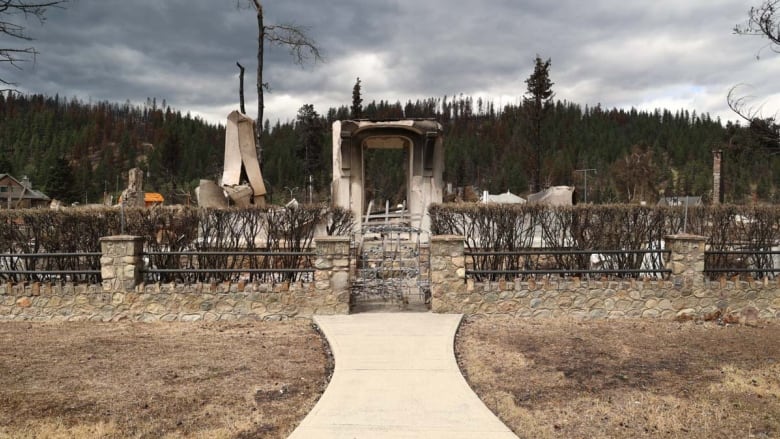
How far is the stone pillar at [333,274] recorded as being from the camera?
7984 mm

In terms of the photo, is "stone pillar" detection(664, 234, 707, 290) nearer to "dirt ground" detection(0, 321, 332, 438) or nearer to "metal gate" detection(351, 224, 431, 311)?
"metal gate" detection(351, 224, 431, 311)

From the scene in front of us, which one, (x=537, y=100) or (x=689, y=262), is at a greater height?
(x=537, y=100)

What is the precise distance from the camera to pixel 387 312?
8.10 metres

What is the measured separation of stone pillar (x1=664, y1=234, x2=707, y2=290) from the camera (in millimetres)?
8258

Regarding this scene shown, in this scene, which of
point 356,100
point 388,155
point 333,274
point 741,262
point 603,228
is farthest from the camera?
point 388,155

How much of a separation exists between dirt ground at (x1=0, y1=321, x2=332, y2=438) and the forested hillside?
149 feet

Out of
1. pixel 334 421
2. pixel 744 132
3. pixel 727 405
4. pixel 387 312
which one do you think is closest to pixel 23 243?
pixel 387 312

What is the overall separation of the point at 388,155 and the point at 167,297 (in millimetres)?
87594

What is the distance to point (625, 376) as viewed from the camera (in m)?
5.33

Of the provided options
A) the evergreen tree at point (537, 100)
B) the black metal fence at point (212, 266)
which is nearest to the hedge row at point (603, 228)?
the black metal fence at point (212, 266)

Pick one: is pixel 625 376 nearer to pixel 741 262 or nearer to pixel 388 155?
pixel 741 262

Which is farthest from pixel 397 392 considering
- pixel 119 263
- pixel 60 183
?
pixel 60 183

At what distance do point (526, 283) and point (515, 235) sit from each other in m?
1.17

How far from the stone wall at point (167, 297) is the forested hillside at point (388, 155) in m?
44.3
